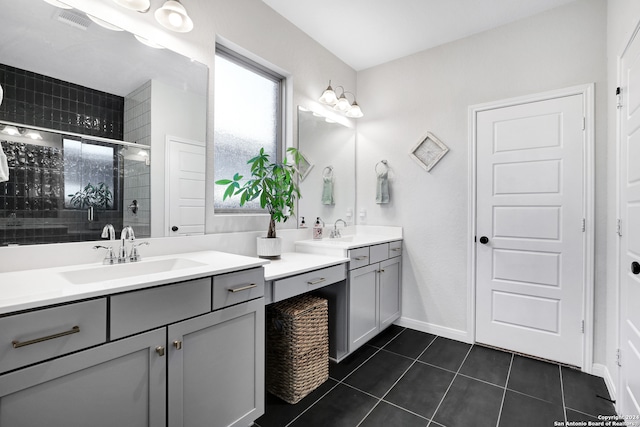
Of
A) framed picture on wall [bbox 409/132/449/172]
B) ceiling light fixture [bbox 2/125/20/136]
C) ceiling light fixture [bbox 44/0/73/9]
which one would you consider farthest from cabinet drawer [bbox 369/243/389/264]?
ceiling light fixture [bbox 44/0/73/9]

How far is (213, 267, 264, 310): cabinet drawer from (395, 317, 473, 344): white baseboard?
2.02m

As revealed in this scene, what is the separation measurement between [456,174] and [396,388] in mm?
1855

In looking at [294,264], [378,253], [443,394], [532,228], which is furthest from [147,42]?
[532,228]

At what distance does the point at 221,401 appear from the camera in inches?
55.3

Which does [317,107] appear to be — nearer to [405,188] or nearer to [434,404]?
[405,188]

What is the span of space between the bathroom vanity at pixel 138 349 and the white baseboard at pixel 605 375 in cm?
218

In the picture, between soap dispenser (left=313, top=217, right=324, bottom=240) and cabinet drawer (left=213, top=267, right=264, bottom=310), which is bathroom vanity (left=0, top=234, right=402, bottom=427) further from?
soap dispenser (left=313, top=217, right=324, bottom=240)

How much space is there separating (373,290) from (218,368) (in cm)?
152

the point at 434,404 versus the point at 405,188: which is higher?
the point at 405,188

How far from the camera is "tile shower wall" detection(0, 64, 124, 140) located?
1.31 meters

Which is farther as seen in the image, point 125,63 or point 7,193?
point 125,63

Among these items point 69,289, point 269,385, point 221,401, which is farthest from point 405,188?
point 69,289

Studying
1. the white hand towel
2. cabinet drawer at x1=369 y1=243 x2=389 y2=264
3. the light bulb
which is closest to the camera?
the white hand towel

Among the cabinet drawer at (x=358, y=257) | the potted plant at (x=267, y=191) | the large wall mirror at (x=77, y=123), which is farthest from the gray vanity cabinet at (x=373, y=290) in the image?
the large wall mirror at (x=77, y=123)
